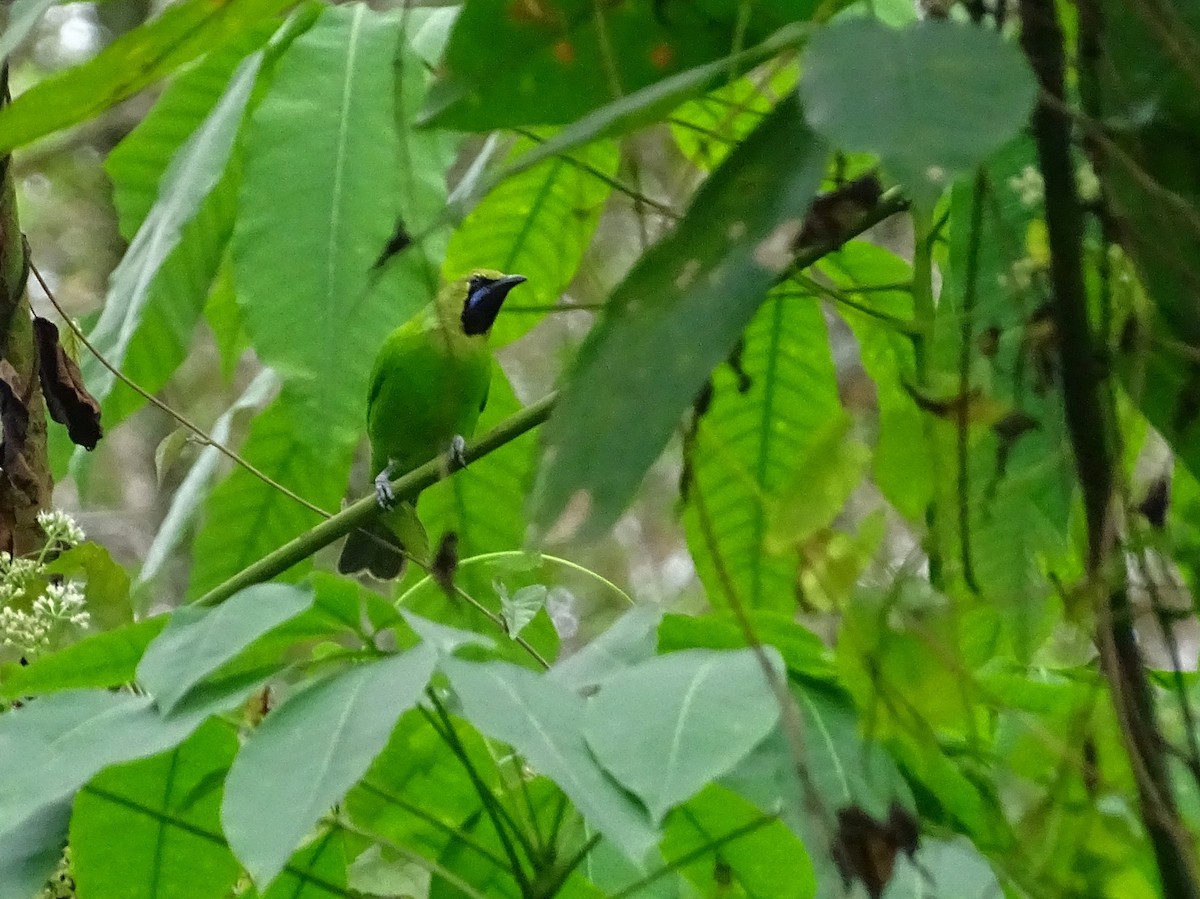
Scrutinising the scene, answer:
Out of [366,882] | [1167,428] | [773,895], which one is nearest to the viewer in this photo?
[1167,428]

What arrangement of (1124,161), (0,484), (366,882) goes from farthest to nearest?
(0,484)
(366,882)
(1124,161)

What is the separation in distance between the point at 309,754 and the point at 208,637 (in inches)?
4.4

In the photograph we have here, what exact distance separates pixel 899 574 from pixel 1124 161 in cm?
19

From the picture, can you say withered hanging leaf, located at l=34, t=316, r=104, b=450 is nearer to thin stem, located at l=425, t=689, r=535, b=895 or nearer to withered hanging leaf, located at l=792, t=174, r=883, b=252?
thin stem, located at l=425, t=689, r=535, b=895

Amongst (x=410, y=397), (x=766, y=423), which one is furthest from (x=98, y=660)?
(x=410, y=397)

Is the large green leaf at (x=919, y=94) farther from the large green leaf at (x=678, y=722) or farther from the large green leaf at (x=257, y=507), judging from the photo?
the large green leaf at (x=257, y=507)

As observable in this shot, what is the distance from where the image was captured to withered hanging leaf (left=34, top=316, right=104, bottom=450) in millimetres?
1176

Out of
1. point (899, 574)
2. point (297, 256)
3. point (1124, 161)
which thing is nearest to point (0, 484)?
point (297, 256)

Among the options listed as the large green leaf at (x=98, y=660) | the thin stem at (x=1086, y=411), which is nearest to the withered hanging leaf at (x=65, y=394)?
the large green leaf at (x=98, y=660)

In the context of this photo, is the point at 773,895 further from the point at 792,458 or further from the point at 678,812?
the point at 792,458

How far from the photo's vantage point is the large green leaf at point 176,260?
3.39 ft

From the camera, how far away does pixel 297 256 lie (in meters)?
0.99

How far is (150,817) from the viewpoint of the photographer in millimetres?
933

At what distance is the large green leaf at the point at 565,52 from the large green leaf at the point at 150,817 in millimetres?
468
